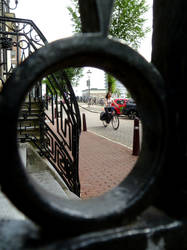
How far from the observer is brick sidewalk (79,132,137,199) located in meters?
4.19

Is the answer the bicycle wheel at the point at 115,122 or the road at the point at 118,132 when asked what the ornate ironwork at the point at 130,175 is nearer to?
the road at the point at 118,132

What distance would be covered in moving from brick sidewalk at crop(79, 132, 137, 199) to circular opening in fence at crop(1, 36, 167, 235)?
308 centimetres

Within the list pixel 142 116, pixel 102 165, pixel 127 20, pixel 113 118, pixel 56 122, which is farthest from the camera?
pixel 127 20

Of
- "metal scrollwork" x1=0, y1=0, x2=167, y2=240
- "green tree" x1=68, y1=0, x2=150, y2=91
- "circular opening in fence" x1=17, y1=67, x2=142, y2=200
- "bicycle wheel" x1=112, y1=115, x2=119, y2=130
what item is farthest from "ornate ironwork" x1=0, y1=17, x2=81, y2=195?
"green tree" x1=68, y1=0, x2=150, y2=91

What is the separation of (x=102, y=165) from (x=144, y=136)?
475cm

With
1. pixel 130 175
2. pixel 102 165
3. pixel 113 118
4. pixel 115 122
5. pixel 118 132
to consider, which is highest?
pixel 130 175

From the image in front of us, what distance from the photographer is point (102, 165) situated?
18.2ft

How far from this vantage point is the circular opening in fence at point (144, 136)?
659 millimetres

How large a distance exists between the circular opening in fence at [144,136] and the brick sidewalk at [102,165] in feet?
10.1

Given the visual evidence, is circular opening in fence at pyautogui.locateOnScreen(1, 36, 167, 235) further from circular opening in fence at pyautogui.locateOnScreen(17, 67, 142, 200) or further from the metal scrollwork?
circular opening in fence at pyautogui.locateOnScreen(17, 67, 142, 200)

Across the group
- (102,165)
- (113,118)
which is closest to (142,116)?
(102,165)

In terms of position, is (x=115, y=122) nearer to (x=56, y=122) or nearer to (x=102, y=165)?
(x=102, y=165)

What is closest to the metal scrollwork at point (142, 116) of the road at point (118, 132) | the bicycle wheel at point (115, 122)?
the road at point (118, 132)

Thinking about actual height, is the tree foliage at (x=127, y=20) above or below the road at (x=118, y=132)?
above
